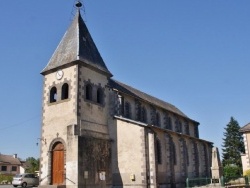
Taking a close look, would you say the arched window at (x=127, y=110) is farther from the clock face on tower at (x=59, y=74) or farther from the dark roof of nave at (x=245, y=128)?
the dark roof of nave at (x=245, y=128)

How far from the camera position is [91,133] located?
23109 mm

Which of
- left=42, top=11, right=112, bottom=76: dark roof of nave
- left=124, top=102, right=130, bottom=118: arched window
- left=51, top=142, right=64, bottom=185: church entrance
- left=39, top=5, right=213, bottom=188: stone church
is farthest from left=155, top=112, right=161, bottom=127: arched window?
left=51, top=142, right=64, bottom=185: church entrance

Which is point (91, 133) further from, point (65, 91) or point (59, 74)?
point (59, 74)

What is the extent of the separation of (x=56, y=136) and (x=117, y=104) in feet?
20.4

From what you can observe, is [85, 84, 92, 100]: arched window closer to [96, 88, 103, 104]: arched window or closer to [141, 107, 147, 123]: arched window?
[96, 88, 103, 104]: arched window

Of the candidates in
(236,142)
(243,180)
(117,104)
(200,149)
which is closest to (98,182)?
(117,104)

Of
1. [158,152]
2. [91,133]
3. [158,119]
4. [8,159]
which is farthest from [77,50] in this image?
[8,159]

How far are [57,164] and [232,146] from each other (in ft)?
153

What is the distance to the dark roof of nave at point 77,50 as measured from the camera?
24359mm

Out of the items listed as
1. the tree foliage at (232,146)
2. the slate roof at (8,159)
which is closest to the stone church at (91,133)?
the tree foliage at (232,146)

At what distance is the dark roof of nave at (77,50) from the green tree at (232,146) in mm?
41117

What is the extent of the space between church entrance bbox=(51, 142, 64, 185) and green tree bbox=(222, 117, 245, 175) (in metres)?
43.3

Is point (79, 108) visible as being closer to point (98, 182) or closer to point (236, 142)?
point (98, 182)

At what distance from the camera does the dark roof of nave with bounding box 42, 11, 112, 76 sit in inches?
959
